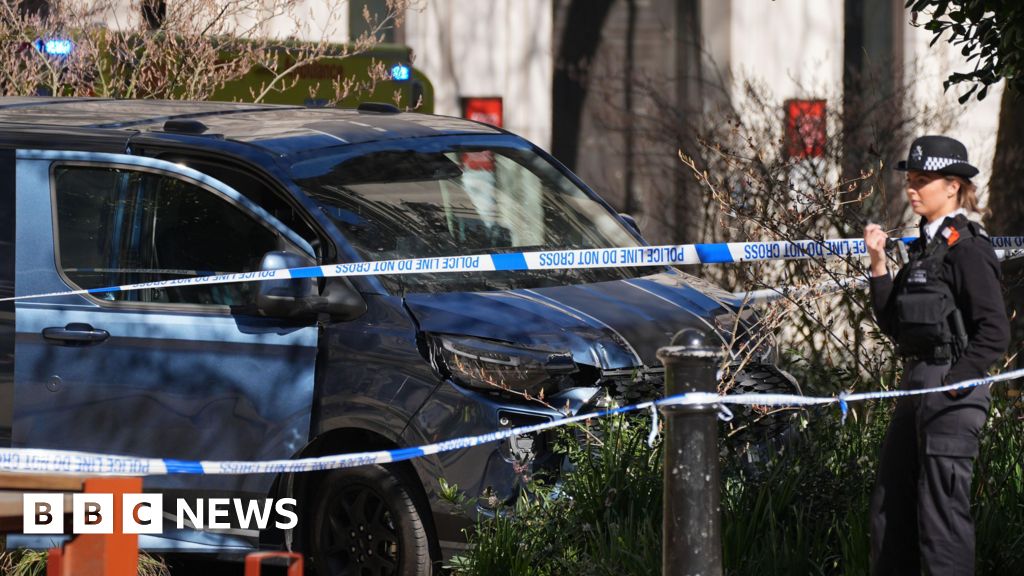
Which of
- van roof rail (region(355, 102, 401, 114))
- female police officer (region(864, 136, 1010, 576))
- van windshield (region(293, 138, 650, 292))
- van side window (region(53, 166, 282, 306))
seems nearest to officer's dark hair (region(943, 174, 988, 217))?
female police officer (region(864, 136, 1010, 576))

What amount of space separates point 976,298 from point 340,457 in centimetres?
182

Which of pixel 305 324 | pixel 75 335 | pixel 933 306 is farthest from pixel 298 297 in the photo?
pixel 933 306

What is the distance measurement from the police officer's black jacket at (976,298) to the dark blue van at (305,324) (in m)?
1.05

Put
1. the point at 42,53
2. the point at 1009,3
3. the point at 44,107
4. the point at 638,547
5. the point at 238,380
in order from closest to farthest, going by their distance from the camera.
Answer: the point at 638,547 < the point at 238,380 < the point at 1009,3 < the point at 44,107 < the point at 42,53

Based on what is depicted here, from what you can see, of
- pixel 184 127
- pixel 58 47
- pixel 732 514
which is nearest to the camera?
pixel 732 514

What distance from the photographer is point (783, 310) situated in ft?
18.5

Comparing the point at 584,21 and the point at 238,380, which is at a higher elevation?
the point at 584,21

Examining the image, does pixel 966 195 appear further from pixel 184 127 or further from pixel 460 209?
pixel 184 127

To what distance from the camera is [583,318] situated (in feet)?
18.1

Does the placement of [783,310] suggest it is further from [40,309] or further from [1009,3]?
[40,309]

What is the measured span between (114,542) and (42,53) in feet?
23.0

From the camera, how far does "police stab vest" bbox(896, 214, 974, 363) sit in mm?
4434

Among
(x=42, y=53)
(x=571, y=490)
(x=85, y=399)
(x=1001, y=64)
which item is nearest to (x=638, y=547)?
(x=571, y=490)

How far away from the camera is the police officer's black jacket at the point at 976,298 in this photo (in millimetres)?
4441
